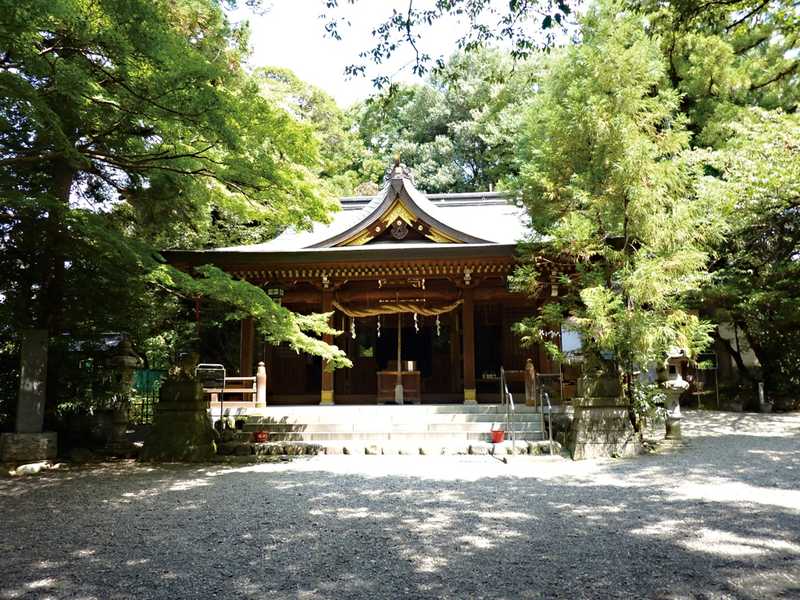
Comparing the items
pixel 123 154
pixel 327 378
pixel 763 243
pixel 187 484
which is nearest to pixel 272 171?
pixel 123 154

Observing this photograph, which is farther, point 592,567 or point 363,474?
point 363,474

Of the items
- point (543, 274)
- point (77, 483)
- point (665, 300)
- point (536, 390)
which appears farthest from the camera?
point (543, 274)

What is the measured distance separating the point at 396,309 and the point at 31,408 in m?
6.82

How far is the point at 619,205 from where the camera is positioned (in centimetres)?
804

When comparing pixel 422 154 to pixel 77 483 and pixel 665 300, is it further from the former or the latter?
pixel 77 483

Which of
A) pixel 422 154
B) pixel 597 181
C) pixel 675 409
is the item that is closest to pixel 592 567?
pixel 597 181

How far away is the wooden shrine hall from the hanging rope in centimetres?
2

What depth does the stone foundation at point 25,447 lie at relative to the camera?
727 centimetres

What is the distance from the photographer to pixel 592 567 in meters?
3.22

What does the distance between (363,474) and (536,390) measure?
454 centimetres

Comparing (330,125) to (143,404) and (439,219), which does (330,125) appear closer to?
(439,219)

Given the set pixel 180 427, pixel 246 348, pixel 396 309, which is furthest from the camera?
pixel 396 309

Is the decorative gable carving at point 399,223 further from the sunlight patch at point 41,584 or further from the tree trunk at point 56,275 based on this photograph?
the sunlight patch at point 41,584

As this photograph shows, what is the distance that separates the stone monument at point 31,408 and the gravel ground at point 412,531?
0.74m
